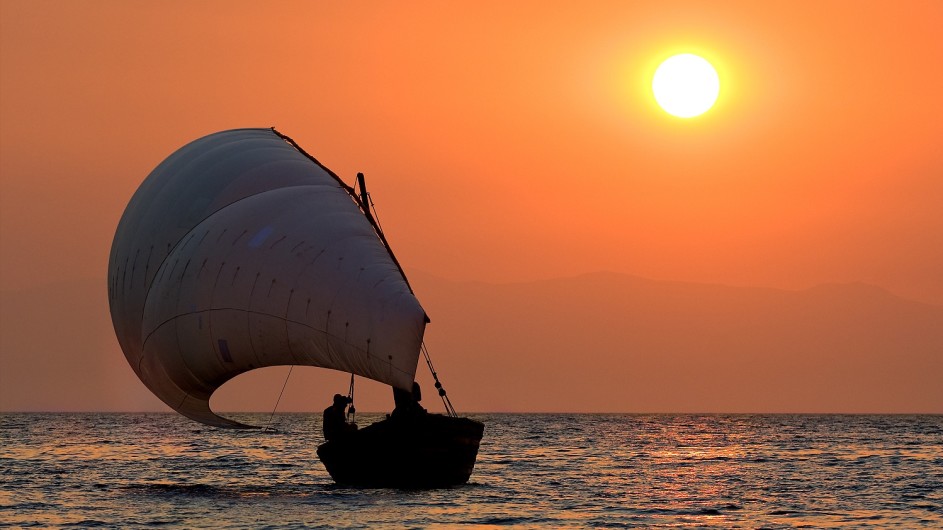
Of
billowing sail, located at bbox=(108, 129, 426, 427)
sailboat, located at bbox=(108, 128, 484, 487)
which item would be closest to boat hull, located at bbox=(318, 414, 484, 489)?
sailboat, located at bbox=(108, 128, 484, 487)

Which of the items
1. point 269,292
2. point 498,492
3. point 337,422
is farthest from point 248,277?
point 498,492

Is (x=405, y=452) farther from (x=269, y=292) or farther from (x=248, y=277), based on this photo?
(x=248, y=277)

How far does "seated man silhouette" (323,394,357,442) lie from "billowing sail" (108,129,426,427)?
2.01 metres

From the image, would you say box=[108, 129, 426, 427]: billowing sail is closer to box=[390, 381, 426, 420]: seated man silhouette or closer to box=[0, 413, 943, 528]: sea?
box=[390, 381, 426, 420]: seated man silhouette

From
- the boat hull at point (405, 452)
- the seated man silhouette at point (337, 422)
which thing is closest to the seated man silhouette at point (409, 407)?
the boat hull at point (405, 452)

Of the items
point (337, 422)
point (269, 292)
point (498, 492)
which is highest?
point (269, 292)

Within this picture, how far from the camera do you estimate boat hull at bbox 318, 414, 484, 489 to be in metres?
38.5

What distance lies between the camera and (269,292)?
3753 cm

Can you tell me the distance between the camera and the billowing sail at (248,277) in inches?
1442

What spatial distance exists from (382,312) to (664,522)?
27.1 ft

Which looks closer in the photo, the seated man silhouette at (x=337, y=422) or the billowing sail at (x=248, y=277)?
the billowing sail at (x=248, y=277)

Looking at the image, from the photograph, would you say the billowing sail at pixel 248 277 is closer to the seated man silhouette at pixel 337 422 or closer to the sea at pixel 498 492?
the seated man silhouette at pixel 337 422

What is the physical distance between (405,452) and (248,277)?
5860 mm

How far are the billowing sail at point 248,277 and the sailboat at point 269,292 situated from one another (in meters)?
0.03
